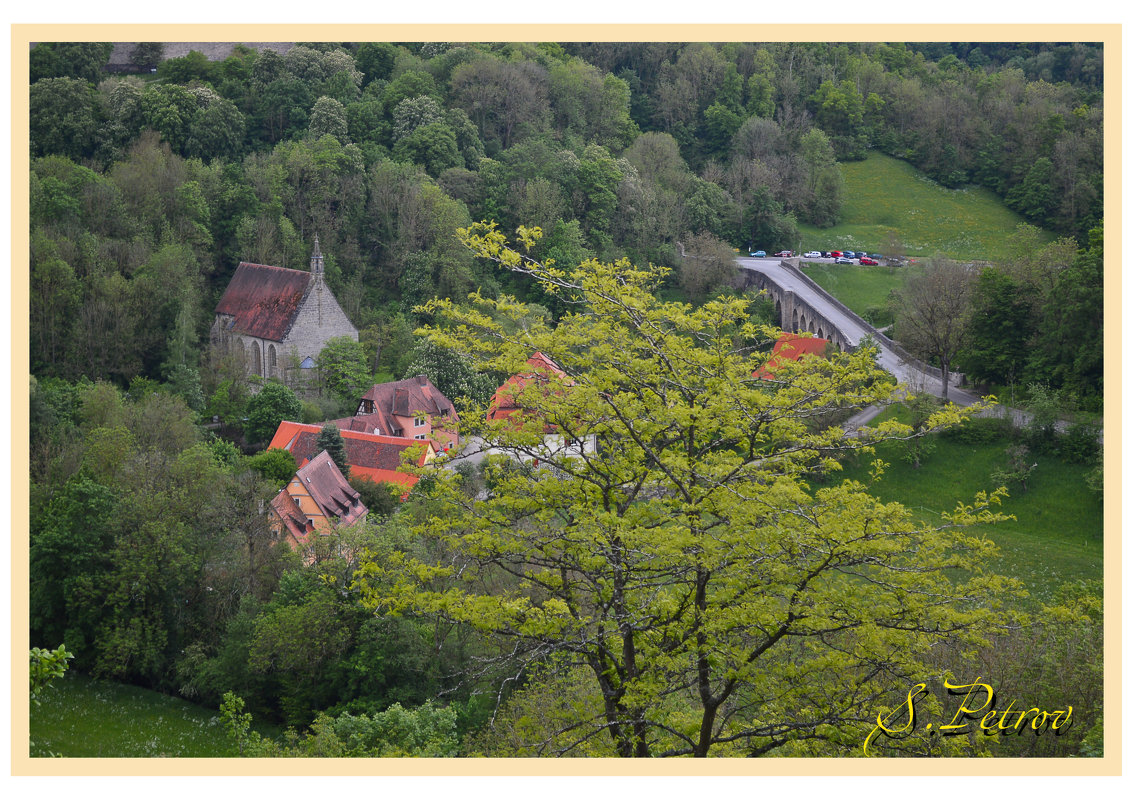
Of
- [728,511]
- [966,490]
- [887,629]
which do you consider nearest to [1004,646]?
[887,629]

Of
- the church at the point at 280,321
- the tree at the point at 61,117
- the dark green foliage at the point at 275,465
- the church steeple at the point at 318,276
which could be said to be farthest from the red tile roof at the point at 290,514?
the tree at the point at 61,117

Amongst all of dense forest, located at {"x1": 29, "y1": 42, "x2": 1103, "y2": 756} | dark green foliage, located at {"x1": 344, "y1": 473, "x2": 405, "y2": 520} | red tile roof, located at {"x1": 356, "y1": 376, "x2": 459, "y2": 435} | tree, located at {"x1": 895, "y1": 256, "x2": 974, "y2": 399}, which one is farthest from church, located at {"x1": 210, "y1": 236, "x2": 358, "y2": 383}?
tree, located at {"x1": 895, "y1": 256, "x2": 974, "y2": 399}

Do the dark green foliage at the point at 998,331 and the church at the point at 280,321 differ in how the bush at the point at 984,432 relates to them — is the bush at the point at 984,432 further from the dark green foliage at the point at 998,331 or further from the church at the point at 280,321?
the church at the point at 280,321

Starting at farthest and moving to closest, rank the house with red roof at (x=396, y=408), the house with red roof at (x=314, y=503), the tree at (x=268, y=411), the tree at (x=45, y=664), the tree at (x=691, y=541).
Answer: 1. the house with red roof at (x=396, y=408)
2. the tree at (x=268, y=411)
3. the house with red roof at (x=314, y=503)
4. the tree at (x=691, y=541)
5. the tree at (x=45, y=664)

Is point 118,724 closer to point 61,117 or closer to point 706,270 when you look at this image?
point 61,117

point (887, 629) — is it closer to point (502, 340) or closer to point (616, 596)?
point (616, 596)

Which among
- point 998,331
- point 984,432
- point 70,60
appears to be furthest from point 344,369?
point 998,331

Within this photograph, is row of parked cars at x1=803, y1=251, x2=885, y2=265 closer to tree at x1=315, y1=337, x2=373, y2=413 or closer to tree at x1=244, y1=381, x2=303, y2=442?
tree at x1=315, y1=337, x2=373, y2=413

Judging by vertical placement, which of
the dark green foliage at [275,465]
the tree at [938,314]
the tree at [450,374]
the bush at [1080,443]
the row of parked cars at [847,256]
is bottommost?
the dark green foliage at [275,465]
